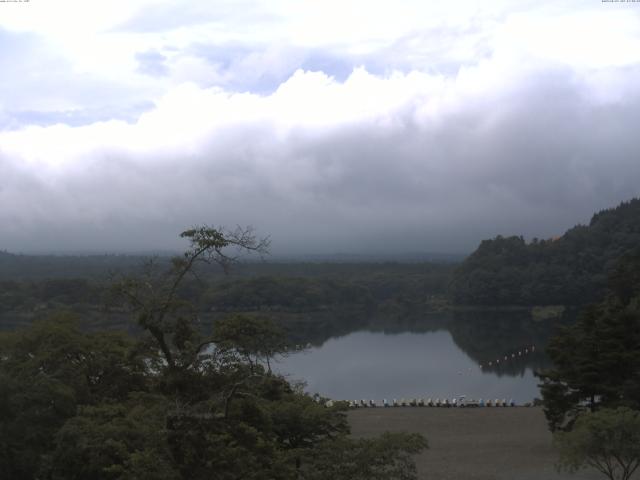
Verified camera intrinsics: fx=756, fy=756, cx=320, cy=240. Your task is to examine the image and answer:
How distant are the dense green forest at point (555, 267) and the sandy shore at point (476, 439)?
54.9 m

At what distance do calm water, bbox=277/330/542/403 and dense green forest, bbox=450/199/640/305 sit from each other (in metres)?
Answer: 29.4

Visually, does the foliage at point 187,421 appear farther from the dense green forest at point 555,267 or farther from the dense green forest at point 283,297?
the dense green forest at point 555,267

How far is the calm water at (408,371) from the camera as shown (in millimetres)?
34531

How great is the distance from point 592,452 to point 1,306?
64.7m

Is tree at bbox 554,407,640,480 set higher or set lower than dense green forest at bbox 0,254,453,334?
higher

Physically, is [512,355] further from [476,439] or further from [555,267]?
[555,267]

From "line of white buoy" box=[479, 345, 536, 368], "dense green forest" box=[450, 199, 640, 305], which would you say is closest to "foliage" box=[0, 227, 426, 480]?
"line of white buoy" box=[479, 345, 536, 368]

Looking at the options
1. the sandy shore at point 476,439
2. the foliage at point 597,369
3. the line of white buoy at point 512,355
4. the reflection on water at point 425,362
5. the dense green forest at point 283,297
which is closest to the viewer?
the sandy shore at point 476,439

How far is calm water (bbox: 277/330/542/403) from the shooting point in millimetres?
34531

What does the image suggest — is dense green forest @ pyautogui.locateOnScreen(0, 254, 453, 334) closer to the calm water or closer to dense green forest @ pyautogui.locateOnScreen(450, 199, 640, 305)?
dense green forest @ pyautogui.locateOnScreen(450, 199, 640, 305)

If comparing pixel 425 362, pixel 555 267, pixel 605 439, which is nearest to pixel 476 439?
pixel 605 439

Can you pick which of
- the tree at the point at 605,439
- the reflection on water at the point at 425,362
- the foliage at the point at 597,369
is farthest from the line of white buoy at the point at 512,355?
the tree at the point at 605,439

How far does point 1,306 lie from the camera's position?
6844 cm

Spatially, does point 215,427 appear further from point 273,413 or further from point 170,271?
point 273,413
